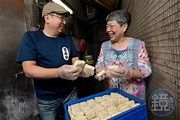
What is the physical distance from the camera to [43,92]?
201 cm

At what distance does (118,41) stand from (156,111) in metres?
0.97

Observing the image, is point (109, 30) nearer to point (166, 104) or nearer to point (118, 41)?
point (118, 41)

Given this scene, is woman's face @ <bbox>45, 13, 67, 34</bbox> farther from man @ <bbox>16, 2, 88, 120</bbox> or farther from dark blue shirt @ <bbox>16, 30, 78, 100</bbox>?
dark blue shirt @ <bbox>16, 30, 78, 100</bbox>

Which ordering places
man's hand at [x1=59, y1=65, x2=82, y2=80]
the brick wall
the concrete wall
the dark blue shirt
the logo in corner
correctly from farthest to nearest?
the concrete wall → the dark blue shirt → man's hand at [x1=59, y1=65, x2=82, y2=80] → the logo in corner → the brick wall

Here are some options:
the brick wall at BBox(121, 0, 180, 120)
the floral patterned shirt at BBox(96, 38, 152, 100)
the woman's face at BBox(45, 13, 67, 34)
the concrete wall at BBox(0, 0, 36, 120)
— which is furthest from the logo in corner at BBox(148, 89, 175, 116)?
the concrete wall at BBox(0, 0, 36, 120)

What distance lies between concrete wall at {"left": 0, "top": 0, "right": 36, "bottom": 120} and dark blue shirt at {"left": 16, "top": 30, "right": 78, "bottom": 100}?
2.23ft

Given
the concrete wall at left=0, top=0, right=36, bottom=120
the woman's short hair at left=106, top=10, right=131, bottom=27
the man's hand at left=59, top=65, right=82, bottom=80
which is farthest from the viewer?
the concrete wall at left=0, top=0, right=36, bottom=120

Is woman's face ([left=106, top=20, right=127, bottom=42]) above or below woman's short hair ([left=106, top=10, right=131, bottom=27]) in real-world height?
below

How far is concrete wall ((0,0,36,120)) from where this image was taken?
232 cm

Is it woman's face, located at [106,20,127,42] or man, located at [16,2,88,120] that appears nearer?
man, located at [16,2,88,120]

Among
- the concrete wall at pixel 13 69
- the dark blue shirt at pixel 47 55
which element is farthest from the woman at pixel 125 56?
the concrete wall at pixel 13 69

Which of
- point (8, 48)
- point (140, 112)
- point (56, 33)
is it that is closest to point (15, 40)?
point (8, 48)

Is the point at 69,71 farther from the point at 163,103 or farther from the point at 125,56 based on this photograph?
the point at 163,103

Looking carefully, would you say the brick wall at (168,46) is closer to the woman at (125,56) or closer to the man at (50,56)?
the woman at (125,56)
